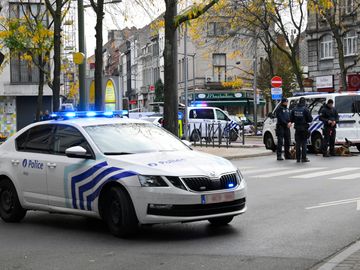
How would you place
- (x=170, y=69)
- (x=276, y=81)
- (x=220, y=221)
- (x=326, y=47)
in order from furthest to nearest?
(x=326, y=47)
(x=276, y=81)
(x=170, y=69)
(x=220, y=221)

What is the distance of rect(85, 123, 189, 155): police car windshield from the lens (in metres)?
8.68

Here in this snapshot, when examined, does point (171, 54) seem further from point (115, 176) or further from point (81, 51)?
point (115, 176)

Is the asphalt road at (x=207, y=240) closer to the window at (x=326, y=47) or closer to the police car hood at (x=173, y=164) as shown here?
the police car hood at (x=173, y=164)

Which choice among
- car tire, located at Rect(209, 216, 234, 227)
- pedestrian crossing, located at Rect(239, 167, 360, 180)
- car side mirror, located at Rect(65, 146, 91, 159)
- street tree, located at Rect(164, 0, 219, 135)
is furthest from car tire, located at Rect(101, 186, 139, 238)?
street tree, located at Rect(164, 0, 219, 135)

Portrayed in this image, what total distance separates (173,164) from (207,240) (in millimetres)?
972

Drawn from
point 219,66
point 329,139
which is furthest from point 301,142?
point 219,66

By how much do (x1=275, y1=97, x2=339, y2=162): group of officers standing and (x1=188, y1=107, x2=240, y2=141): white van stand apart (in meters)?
8.67

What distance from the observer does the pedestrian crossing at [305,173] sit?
15.1 m

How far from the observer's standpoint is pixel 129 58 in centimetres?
10938

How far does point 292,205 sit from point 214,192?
2.93 m

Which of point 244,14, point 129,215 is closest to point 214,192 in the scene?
point 129,215

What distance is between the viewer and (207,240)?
7895mm

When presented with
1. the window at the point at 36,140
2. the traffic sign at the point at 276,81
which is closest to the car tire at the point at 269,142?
the traffic sign at the point at 276,81

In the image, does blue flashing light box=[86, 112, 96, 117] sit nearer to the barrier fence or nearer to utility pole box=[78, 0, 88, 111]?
utility pole box=[78, 0, 88, 111]
